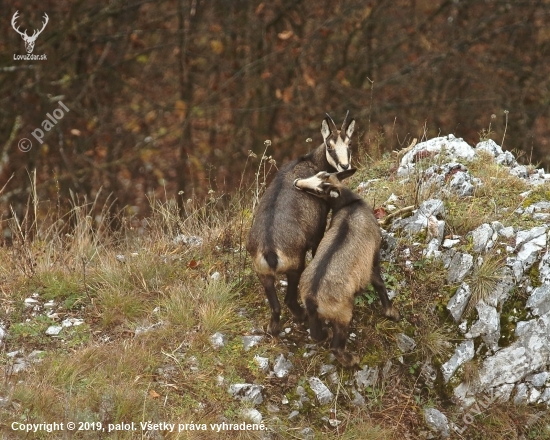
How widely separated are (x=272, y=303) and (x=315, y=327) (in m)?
0.46

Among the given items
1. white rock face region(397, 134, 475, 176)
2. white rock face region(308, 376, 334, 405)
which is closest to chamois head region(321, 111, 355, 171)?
white rock face region(397, 134, 475, 176)

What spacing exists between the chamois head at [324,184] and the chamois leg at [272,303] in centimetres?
104

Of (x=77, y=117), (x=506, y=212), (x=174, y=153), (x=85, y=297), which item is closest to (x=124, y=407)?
(x=85, y=297)

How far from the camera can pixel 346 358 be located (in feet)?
21.5

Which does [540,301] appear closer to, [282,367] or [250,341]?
[282,367]

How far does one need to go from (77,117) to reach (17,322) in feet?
35.6

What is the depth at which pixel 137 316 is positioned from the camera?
7.30 m

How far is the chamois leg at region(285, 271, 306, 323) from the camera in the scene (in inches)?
Result: 267

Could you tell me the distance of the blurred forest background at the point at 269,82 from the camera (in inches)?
693

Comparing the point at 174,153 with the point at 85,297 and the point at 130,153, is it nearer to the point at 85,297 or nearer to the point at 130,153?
the point at 130,153

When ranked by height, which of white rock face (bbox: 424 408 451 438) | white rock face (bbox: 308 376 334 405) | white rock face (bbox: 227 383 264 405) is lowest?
white rock face (bbox: 424 408 451 438)

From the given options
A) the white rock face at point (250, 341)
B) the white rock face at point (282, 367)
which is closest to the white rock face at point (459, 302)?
the white rock face at point (282, 367)

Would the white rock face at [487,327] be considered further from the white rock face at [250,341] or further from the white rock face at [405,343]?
the white rock face at [250,341]

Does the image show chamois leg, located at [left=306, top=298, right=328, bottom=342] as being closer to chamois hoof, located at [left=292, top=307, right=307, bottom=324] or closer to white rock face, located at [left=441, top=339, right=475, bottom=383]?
A: chamois hoof, located at [left=292, top=307, right=307, bottom=324]
